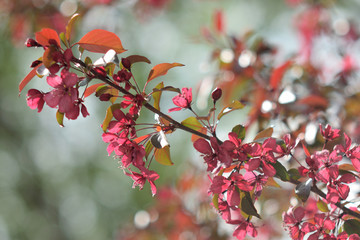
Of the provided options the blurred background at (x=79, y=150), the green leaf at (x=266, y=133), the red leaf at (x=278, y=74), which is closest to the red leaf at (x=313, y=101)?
the red leaf at (x=278, y=74)

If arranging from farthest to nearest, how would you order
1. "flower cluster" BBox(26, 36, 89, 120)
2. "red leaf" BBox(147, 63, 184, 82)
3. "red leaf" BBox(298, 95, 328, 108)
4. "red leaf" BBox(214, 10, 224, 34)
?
"red leaf" BBox(214, 10, 224, 34), "red leaf" BBox(298, 95, 328, 108), "red leaf" BBox(147, 63, 184, 82), "flower cluster" BBox(26, 36, 89, 120)

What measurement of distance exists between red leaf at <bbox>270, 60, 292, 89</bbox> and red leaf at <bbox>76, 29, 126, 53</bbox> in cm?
83

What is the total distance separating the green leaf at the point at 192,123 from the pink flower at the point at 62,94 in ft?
0.69

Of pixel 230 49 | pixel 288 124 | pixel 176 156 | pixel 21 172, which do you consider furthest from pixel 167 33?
pixel 288 124

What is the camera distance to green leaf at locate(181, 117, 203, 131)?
0.81m

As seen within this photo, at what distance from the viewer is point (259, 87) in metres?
1.60

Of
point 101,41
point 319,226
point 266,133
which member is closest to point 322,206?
point 319,226

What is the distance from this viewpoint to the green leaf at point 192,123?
810 mm

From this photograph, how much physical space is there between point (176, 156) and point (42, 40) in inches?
219

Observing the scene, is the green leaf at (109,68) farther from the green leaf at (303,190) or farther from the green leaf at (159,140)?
the green leaf at (303,190)

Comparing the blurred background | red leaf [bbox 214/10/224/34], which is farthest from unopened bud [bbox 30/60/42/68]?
Result: the blurred background

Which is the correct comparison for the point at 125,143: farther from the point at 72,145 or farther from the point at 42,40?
the point at 72,145

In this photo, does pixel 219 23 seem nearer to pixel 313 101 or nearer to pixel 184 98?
pixel 313 101

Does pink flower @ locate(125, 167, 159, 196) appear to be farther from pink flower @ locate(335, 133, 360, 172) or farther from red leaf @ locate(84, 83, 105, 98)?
pink flower @ locate(335, 133, 360, 172)
